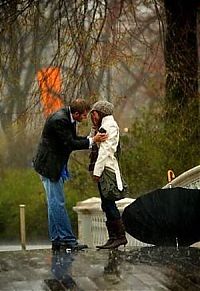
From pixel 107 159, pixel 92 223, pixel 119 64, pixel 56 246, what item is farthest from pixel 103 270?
pixel 119 64

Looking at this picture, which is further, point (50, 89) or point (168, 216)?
point (50, 89)

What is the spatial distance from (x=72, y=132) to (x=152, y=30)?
420 inches

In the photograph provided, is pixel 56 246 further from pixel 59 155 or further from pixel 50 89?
pixel 50 89

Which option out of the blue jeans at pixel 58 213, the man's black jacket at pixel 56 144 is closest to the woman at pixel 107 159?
the man's black jacket at pixel 56 144

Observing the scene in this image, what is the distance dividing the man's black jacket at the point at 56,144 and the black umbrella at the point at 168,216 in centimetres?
99

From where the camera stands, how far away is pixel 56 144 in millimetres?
9758

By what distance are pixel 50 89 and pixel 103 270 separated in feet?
32.8

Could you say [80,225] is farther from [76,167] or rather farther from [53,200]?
[76,167]

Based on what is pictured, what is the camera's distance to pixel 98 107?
31.5ft

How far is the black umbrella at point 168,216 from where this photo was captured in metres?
9.66

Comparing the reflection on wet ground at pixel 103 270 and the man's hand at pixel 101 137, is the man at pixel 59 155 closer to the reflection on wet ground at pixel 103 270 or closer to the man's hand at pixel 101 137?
the man's hand at pixel 101 137

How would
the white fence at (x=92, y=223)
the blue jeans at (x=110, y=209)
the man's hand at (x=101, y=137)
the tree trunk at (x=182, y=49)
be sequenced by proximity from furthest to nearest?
the tree trunk at (x=182, y=49), the white fence at (x=92, y=223), the blue jeans at (x=110, y=209), the man's hand at (x=101, y=137)

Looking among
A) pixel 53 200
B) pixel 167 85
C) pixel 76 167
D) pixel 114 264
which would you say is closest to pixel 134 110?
pixel 76 167

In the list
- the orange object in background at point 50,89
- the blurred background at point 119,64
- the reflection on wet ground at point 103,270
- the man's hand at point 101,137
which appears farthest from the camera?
the orange object in background at point 50,89
